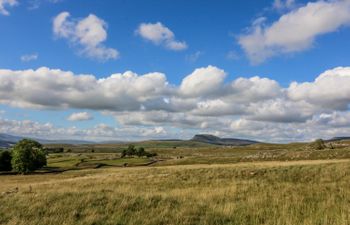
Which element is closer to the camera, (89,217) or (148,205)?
(89,217)

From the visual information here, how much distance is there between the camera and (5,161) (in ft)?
347

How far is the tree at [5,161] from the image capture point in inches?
4136

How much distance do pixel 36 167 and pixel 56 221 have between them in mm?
96896

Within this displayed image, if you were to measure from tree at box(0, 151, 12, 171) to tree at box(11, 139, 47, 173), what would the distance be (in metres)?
4.93

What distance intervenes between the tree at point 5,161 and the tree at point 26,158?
4.93 meters

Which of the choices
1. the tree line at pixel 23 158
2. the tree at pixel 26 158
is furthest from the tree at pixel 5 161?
the tree at pixel 26 158

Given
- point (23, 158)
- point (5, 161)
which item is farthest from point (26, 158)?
point (5, 161)

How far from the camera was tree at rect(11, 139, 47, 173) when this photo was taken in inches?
3829

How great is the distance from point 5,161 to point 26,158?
1190cm

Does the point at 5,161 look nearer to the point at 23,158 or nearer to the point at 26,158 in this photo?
the point at 23,158

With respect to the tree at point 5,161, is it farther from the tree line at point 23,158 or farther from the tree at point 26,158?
the tree at point 26,158

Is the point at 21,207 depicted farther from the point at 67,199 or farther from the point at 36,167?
the point at 36,167

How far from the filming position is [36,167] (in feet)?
330

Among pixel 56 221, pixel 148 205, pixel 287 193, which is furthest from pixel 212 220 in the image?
pixel 287 193
